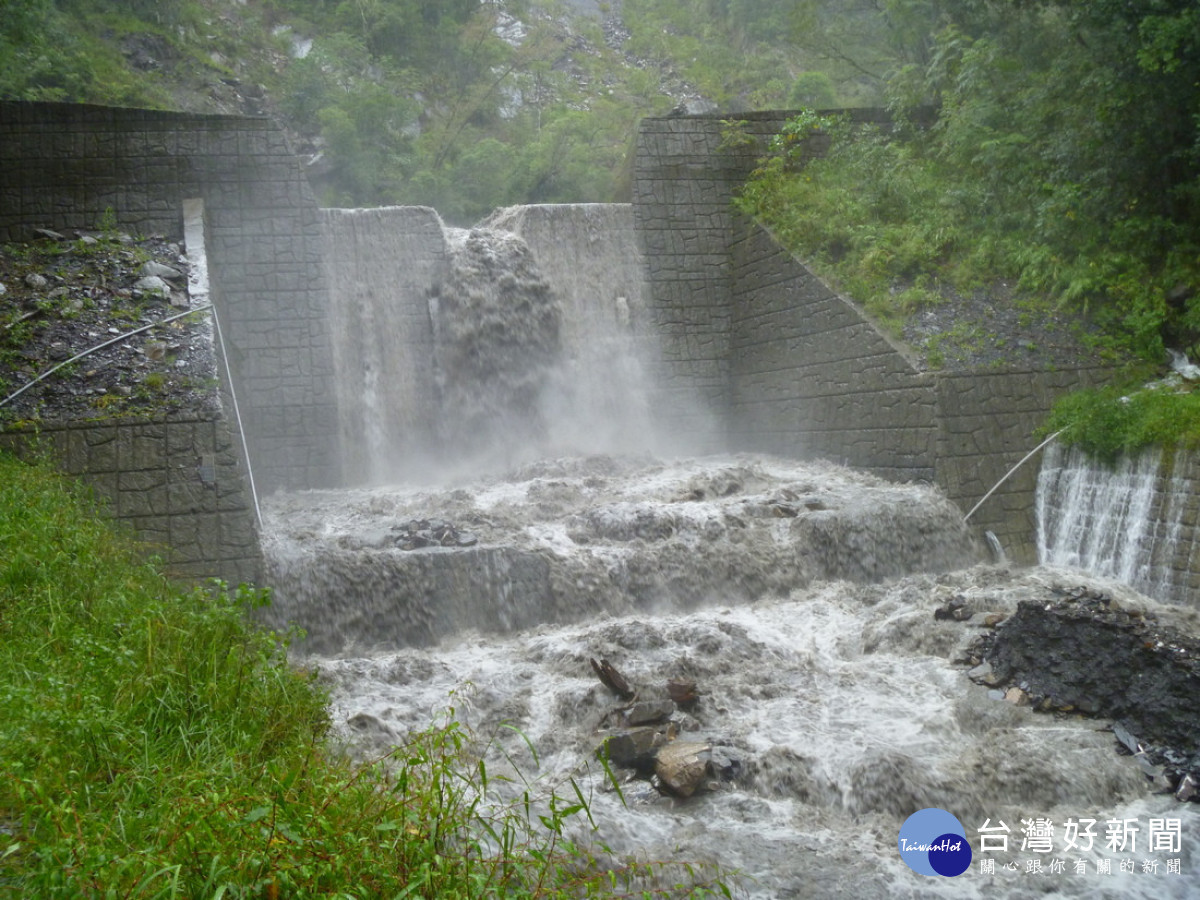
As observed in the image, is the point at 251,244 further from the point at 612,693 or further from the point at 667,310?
the point at 612,693

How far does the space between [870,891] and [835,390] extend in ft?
21.0

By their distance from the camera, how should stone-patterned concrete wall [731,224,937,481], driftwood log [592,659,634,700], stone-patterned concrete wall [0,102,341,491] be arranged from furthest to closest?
stone-patterned concrete wall [0,102,341,491] → stone-patterned concrete wall [731,224,937,481] → driftwood log [592,659,634,700]

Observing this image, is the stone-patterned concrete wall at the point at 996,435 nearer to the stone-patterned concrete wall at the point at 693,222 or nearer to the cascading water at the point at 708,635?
the cascading water at the point at 708,635

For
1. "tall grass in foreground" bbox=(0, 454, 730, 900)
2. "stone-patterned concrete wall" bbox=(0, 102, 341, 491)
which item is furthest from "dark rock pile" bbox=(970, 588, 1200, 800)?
"stone-patterned concrete wall" bbox=(0, 102, 341, 491)

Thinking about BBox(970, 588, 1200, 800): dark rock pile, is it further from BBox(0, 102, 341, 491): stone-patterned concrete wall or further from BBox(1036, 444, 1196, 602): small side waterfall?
BBox(0, 102, 341, 491): stone-patterned concrete wall

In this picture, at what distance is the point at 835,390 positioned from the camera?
9.21m

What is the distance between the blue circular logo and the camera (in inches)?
137

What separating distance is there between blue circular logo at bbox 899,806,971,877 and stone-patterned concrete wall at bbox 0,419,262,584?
4.31 m

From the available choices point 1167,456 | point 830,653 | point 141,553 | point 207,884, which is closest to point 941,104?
point 1167,456

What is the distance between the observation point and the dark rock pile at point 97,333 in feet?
21.6

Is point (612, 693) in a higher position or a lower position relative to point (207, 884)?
lower

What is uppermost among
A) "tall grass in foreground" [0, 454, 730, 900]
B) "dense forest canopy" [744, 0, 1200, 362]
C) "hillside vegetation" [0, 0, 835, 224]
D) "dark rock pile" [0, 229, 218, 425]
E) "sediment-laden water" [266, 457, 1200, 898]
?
"hillside vegetation" [0, 0, 835, 224]

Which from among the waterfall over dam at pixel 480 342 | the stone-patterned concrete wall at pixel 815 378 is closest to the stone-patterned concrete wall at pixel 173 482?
the waterfall over dam at pixel 480 342

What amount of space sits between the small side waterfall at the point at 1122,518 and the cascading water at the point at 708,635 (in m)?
0.21
